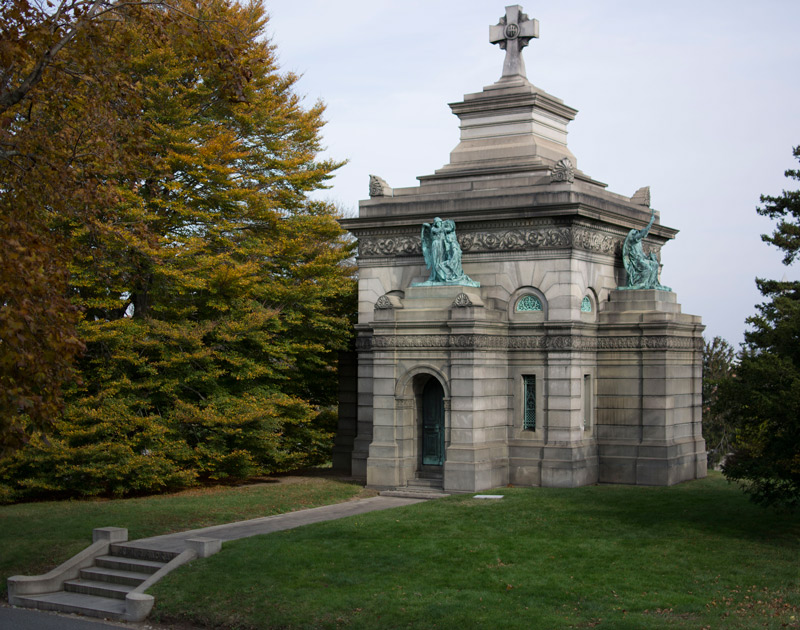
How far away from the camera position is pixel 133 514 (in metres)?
21.8

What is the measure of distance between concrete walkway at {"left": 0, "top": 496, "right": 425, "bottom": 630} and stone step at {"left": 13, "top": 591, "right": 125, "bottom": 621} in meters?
0.19

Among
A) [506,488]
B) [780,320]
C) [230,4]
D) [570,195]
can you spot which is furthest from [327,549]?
[230,4]

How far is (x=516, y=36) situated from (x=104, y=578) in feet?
60.0

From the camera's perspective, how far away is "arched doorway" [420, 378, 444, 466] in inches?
1019

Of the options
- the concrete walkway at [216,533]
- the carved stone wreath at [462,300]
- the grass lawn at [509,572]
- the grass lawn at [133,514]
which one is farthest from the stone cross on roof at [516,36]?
the grass lawn at [509,572]

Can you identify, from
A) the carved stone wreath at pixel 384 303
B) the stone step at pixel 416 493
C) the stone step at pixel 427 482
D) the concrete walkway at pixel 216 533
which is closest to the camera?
the concrete walkway at pixel 216 533

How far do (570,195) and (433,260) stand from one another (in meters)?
3.78

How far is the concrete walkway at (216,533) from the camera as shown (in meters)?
16.2

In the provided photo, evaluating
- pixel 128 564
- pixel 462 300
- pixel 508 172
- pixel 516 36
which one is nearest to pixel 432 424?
pixel 462 300

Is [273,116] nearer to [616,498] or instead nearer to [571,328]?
[571,328]

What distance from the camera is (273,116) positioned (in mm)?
29922

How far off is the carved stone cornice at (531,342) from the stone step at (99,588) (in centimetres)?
956

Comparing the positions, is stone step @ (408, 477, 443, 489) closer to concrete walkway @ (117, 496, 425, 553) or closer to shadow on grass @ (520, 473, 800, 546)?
concrete walkway @ (117, 496, 425, 553)

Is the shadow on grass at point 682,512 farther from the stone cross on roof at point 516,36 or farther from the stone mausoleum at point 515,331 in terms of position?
the stone cross on roof at point 516,36
